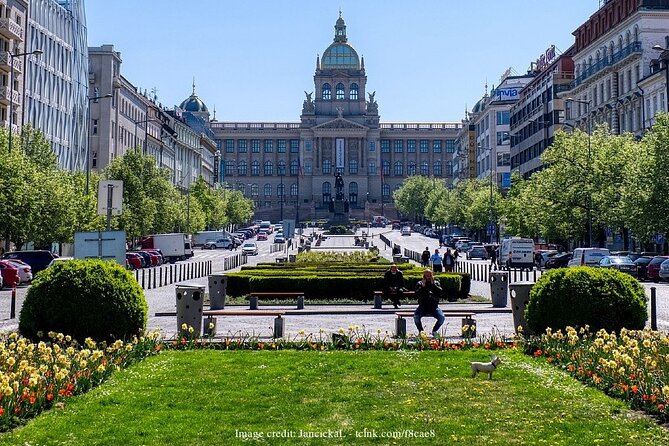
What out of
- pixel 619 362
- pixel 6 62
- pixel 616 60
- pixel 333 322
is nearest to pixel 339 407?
pixel 619 362

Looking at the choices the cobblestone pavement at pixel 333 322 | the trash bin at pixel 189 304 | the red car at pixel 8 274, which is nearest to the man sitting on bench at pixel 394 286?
the cobblestone pavement at pixel 333 322

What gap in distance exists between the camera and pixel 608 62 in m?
77.9

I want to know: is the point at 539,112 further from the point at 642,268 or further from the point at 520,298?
the point at 520,298

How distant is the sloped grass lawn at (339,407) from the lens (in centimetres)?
1036

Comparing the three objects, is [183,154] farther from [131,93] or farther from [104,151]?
[104,151]

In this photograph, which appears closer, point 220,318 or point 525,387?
point 525,387

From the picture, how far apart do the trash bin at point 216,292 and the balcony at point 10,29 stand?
131 ft

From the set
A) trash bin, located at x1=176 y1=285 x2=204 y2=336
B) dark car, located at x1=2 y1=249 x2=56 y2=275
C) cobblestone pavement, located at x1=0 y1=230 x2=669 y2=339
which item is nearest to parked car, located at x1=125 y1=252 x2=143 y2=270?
dark car, located at x1=2 y1=249 x2=56 y2=275

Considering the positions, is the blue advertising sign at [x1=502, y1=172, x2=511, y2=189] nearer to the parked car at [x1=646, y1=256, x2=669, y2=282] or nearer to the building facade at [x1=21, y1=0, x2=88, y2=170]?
the building facade at [x1=21, y1=0, x2=88, y2=170]

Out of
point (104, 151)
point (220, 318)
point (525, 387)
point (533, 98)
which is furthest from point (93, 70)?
point (525, 387)

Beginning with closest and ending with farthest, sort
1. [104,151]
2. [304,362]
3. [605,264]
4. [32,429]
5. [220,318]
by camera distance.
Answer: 1. [32,429]
2. [304,362]
3. [220,318]
4. [605,264]
5. [104,151]

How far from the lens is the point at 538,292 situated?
18.5 metres

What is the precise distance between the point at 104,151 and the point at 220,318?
70790 millimetres

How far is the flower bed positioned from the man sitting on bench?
38.6 ft
